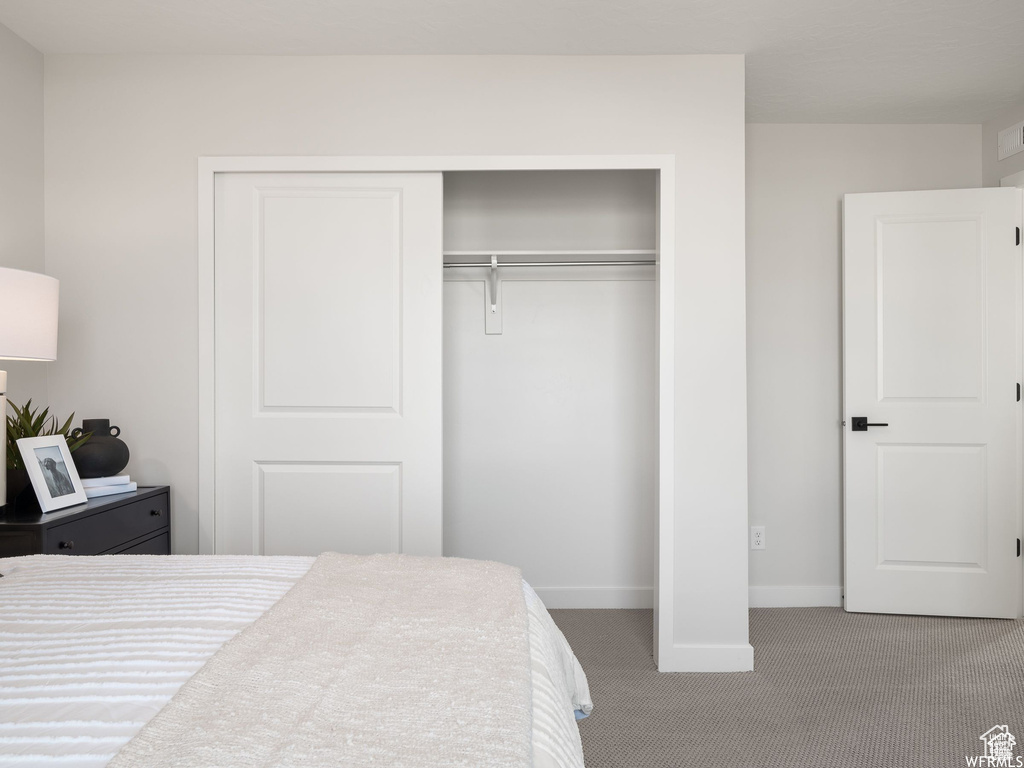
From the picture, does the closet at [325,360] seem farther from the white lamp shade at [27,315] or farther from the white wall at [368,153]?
the white lamp shade at [27,315]

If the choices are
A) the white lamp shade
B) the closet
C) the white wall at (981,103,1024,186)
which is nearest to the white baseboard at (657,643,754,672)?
the closet

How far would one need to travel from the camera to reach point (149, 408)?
2.81 m

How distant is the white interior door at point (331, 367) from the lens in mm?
2818

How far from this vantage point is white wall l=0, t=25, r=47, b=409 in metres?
2.60

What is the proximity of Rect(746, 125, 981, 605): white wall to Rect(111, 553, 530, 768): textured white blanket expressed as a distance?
2.61m

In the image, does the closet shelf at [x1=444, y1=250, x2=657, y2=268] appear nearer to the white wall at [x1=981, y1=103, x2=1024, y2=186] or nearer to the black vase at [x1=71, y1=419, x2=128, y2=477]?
the black vase at [x1=71, y1=419, x2=128, y2=477]

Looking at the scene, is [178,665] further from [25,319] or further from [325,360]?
[325,360]

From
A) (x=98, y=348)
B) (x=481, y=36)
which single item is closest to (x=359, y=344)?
(x=98, y=348)

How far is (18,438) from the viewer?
241 cm

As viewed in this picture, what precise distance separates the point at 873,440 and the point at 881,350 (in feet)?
1.48

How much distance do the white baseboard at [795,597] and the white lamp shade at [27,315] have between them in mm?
3313

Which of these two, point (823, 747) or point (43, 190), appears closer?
point (823, 747)

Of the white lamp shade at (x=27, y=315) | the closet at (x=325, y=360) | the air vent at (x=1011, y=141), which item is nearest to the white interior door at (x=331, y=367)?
the closet at (x=325, y=360)

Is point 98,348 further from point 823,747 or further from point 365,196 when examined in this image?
point 823,747
